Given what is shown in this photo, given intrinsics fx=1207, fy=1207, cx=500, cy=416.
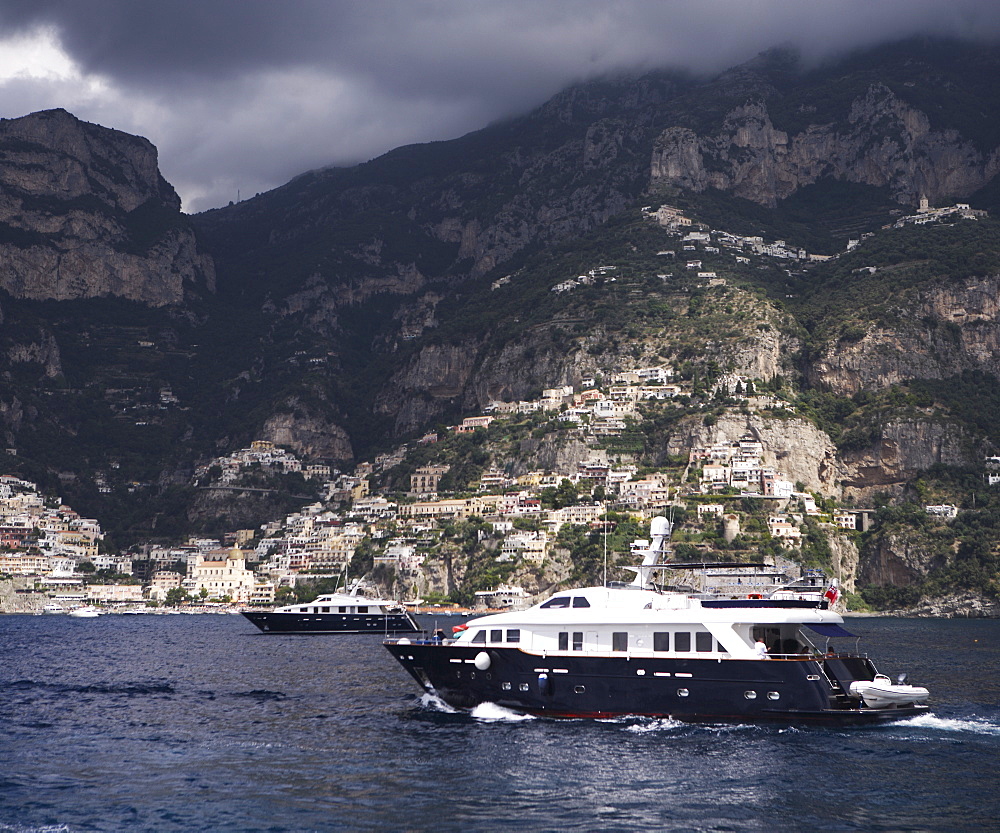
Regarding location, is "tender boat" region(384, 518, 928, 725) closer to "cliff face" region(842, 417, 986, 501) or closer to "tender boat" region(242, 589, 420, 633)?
"tender boat" region(242, 589, 420, 633)

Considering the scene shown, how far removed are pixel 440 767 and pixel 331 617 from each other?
262ft

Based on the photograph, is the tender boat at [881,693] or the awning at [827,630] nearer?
the tender boat at [881,693]

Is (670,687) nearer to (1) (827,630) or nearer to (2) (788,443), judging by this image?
(1) (827,630)

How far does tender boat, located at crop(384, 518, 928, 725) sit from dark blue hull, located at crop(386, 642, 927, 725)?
4 centimetres

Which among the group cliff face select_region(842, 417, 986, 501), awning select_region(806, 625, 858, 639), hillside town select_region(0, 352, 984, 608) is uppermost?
cliff face select_region(842, 417, 986, 501)

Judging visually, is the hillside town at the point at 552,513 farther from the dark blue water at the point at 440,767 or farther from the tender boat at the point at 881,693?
the tender boat at the point at 881,693

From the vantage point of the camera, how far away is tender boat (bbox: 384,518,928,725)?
145ft

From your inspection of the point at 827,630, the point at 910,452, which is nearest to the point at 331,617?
the point at 827,630

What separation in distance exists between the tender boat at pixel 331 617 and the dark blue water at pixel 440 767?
54.8 meters

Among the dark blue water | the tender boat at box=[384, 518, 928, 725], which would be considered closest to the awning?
the tender boat at box=[384, 518, 928, 725]

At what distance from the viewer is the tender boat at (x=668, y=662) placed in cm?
4406

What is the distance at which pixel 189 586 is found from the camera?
198m

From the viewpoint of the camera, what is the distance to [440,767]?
38.2m

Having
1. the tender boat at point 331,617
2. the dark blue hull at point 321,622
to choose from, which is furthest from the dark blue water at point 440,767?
the tender boat at point 331,617
